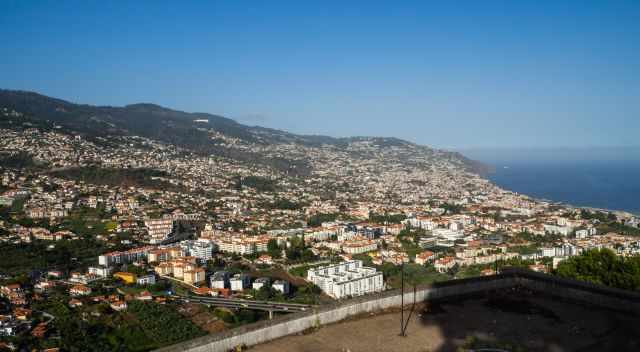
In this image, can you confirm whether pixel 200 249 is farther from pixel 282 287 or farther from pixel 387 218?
pixel 387 218

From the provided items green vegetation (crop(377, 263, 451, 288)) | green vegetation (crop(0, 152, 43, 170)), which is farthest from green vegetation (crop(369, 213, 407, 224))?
green vegetation (crop(0, 152, 43, 170))

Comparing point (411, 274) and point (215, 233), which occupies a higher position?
point (411, 274)

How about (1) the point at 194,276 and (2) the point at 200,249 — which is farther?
(2) the point at 200,249

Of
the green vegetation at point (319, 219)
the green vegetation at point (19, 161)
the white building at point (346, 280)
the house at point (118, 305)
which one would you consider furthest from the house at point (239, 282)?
the green vegetation at point (19, 161)

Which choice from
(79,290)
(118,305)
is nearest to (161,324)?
(118,305)

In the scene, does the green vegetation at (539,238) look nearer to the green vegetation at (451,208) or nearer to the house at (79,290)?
the green vegetation at (451,208)

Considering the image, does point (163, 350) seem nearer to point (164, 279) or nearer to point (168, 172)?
point (164, 279)
